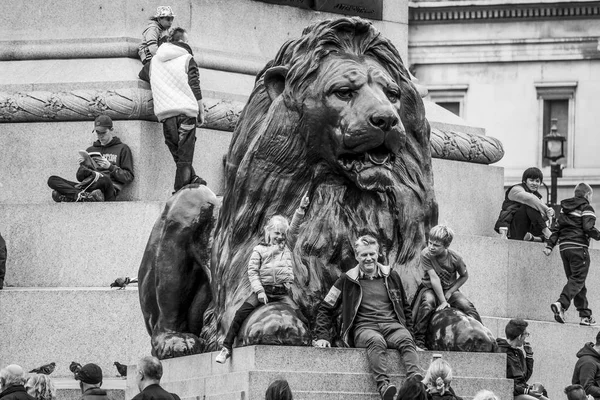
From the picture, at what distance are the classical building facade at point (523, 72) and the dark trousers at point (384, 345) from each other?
4786 centimetres

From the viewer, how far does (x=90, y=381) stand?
62.2ft

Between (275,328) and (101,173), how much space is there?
6950 mm

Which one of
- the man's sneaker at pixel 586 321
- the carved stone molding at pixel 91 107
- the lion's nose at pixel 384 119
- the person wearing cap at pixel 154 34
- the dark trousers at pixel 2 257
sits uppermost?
the person wearing cap at pixel 154 34

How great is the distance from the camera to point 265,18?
25.4 m

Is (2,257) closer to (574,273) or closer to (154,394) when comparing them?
(574,273)

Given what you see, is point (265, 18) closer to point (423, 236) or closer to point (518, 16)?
point (423, 236)

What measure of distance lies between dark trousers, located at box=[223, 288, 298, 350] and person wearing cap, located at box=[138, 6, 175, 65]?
22.7 ft

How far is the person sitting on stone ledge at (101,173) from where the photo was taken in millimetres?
23078

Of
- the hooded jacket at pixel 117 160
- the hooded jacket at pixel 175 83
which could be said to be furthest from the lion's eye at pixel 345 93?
the hooded jacket at pixel 117 160

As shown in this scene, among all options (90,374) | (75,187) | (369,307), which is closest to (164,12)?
(75,187)

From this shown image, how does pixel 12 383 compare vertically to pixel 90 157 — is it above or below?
below

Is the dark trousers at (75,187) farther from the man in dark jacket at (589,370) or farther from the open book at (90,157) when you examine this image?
the man in dark jacket at (589,370)

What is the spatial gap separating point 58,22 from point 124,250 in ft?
10.8

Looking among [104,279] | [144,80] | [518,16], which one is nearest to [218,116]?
[144,80]
